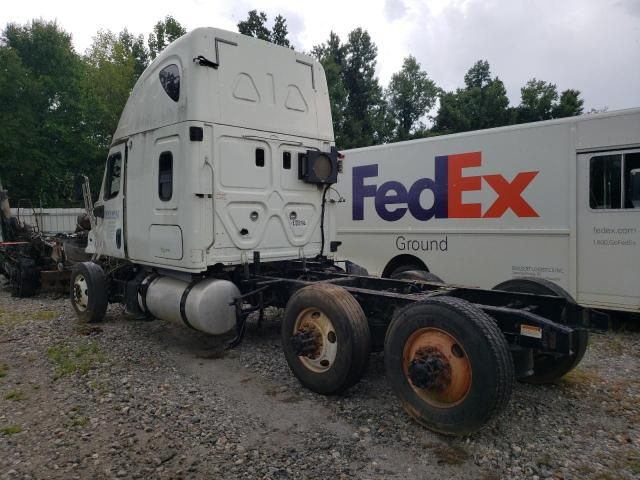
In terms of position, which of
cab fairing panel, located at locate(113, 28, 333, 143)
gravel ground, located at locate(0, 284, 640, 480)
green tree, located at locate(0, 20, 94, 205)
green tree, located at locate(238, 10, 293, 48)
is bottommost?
gravel ground, located at locate(0, 284, 640, 480)

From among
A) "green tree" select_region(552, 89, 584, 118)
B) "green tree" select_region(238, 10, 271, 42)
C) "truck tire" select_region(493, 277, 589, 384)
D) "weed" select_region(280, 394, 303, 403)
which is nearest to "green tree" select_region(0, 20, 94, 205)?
"green tree" select_region(238, 10, 271, 42)

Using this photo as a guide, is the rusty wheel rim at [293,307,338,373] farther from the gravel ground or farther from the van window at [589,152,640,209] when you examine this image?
the van window at [589,152,640,209]

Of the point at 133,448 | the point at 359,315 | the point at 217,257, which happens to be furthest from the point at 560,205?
the point at 133,448

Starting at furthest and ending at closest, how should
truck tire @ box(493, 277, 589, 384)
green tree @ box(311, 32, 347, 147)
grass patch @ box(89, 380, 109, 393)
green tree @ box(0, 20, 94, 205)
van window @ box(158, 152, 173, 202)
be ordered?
green tree @ box(311, 32, 347, 147) < green tree @ box(0, 20, 94, 205) < van window @ box(158, 152, 173, 202) < grass patch @ box(89, 380, 109, 393) < truck tire @ box(493, 277, 589, 384)

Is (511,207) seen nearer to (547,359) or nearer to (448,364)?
(547,359)

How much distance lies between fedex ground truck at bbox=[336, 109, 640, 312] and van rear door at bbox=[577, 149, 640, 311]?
13 mm

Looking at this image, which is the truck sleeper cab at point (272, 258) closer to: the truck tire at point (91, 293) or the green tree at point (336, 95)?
the truck tire at point (91, 293)

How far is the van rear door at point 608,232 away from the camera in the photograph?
255 inches

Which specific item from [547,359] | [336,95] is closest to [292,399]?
[547,359]

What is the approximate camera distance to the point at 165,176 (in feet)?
19.9

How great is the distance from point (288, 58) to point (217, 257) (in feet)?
9.19

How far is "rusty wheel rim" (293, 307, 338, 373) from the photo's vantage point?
4363mm

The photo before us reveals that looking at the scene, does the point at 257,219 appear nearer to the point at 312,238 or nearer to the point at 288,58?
the point at 312,238

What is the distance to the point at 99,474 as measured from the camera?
10.4 feet
